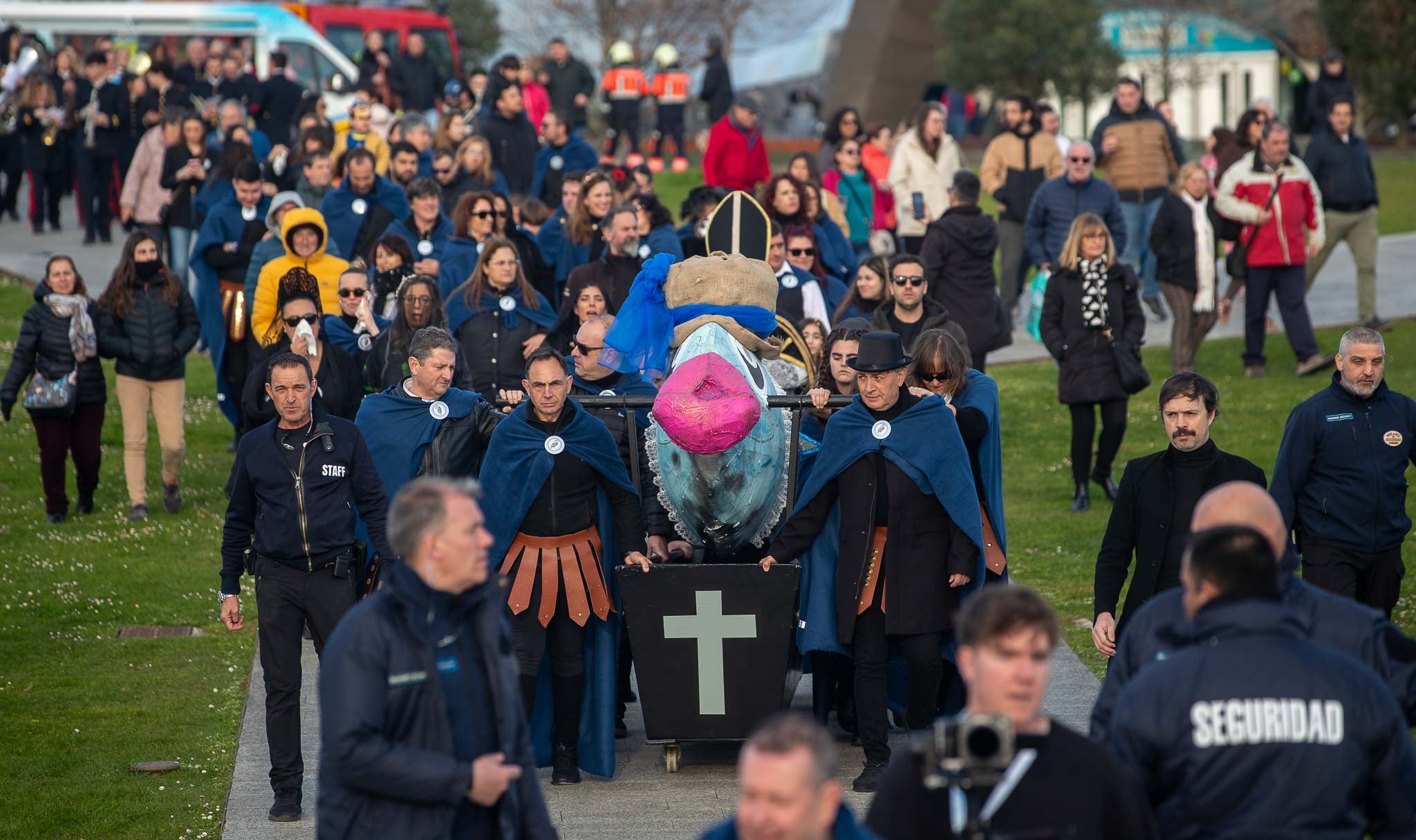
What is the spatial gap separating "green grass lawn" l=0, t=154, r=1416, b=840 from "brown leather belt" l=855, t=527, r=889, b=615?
90.3 inches

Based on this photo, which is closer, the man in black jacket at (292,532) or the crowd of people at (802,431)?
the crowd of people at (802,431)

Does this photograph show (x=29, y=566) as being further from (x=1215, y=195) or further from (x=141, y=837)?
(x=1215, y=195)

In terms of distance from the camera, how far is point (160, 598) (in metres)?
10.9

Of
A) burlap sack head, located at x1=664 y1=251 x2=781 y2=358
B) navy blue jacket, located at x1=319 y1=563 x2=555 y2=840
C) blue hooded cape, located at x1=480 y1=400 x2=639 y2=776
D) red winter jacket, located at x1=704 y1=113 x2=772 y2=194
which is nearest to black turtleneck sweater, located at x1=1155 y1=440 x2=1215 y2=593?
burlap sack head, located at x1=664 y1=251 x2=781 y2=358

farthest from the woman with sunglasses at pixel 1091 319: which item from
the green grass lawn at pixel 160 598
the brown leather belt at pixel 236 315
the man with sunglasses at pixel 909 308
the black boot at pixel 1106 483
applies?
the brown leather belt at pixel 236 315

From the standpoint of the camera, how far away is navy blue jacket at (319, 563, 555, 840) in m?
4.50

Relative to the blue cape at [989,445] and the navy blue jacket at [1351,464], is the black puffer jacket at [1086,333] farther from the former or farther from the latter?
the navy blue jacket at [1351,464]

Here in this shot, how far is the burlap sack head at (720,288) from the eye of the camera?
309 inches

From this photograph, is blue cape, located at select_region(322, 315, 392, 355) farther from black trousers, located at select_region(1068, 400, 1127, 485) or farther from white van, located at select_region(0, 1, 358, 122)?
white van, located at select_region(0, 1, 358, 122)

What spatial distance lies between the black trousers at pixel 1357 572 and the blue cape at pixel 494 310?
4.89m

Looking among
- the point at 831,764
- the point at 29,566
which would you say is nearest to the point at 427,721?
the point at 831,764

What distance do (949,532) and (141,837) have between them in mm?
3346

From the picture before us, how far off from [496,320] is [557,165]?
7.11m

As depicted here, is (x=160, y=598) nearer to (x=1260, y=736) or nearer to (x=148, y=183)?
(x=148, y=183)
